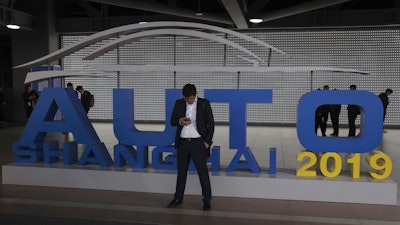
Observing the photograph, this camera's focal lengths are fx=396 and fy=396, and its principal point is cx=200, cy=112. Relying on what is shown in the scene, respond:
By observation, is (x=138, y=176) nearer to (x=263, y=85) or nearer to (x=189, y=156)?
(x=189, y=156)

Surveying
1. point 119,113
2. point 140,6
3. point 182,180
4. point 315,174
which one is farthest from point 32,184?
point 140,6

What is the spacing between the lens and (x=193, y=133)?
16.6 ft

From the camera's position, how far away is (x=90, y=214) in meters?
4.96

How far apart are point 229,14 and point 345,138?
6.51 meters

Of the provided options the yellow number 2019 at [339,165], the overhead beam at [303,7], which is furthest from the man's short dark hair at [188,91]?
the overhead beam at [303,7]

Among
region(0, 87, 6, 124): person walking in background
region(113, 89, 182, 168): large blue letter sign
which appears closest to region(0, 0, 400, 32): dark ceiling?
region(0, 87, 6, 124): person walking in background

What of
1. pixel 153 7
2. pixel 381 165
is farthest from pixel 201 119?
pixel 153 7

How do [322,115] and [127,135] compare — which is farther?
[322,115]

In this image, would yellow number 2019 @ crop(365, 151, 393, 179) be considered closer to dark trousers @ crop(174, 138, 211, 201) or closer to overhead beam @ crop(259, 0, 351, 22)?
dark trousers @ crop(174, 138, 211, 201)

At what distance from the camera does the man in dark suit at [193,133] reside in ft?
16.5

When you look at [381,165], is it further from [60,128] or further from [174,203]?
[60,128]

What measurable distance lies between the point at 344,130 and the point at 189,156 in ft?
34.6

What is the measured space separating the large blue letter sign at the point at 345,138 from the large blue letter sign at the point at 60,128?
3154 millimetres

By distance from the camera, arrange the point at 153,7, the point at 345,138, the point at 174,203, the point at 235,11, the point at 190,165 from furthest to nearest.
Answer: the point at 153,7 → the point at 235,11 → the point at 190,165 → the point at 345,138 → the point at 174,203
